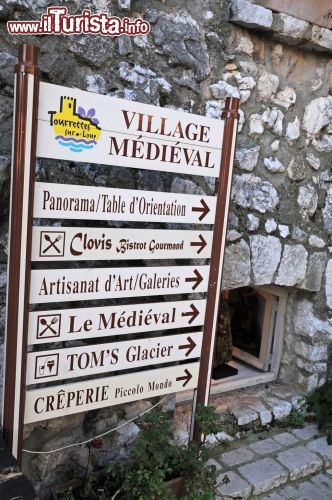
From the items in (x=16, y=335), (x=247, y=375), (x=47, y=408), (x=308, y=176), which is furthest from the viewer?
(x=247, y=375)

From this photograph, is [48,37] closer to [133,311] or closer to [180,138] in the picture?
[180,138]

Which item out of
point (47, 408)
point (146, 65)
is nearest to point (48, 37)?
point (146, 65)

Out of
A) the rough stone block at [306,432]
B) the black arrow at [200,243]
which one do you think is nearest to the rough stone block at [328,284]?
the rough stone block at [306,432]

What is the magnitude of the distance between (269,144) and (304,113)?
31 centimetres

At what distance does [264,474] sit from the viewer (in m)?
2.47

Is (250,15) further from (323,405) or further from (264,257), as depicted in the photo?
(323,405)

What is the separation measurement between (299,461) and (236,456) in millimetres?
352

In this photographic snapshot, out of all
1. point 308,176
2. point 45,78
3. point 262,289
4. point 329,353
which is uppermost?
point 45,78

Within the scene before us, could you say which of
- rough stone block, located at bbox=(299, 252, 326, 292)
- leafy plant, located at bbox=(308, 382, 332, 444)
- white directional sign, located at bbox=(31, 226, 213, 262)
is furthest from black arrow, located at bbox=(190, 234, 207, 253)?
leafy plant, located at bbox=(308, 382, 332, 444)

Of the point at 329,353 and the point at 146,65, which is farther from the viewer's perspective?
the point at 329,353

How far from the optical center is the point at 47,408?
5.85 ft

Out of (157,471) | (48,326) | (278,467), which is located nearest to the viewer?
(48,326)

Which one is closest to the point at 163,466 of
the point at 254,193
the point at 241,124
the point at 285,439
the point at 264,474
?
the point at 264,474

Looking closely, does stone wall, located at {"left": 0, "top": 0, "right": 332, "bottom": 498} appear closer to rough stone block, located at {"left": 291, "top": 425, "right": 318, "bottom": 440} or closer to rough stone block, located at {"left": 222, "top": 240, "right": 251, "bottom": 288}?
rough stone block, located at {"left": 222, "top": 240, "right": 251, "bottom": 288}
